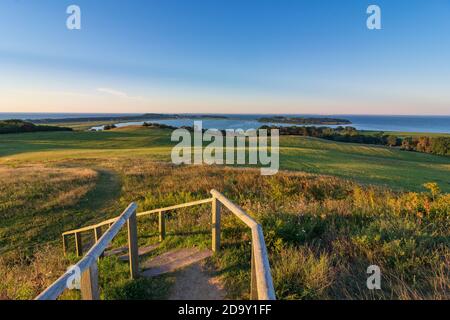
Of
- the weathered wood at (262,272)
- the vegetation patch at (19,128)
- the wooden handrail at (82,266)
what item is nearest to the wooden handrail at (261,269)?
the weathered wood at (262,272)

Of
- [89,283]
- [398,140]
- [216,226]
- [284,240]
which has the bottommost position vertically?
[398,140]

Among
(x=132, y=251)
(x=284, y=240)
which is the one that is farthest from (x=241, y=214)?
(x=132, y=251)

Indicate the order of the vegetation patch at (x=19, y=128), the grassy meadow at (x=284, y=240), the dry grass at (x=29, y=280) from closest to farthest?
the grassy meadow at (x=284, y=240), the dry grass at (x=29, y=280), the vegetation patch at (x=19, y=128)

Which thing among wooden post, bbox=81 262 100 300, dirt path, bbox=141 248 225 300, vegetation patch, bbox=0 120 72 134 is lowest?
dirt path, bbox=141 248 225 300

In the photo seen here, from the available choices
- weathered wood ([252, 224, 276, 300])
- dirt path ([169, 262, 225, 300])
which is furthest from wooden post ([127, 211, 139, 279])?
weathered wood ([252, 224, 276, 300])

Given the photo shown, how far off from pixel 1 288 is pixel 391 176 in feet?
73.3

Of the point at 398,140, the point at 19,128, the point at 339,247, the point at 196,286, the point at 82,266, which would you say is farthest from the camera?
the point at 398,140

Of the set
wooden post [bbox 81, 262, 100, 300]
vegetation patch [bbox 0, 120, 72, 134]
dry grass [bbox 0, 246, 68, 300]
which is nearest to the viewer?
wooden post [bbox 81, 262, 100, 300]

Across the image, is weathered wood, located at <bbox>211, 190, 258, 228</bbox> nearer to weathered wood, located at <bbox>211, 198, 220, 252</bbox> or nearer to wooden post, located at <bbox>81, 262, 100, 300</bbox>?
weathered wood, located at <bbox>211, 198, 220, 252</bbox>

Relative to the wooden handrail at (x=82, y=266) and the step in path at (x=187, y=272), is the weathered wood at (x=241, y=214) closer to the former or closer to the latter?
the step in path at (x=187, y=272)

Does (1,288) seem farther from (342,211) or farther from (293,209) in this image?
(342,211)

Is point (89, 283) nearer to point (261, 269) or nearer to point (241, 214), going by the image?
point (261, 269)

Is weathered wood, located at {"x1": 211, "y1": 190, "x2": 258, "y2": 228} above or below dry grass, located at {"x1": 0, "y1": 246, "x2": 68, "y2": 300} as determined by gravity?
above

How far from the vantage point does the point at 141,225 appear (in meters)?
8.49
